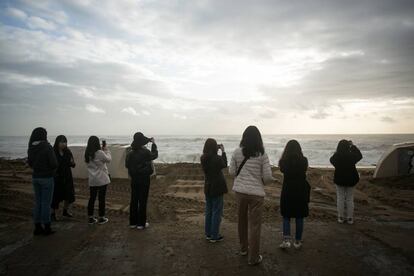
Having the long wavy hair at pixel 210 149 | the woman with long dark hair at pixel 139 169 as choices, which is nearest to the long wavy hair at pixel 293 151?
the long wavy hair at pixel 210 149

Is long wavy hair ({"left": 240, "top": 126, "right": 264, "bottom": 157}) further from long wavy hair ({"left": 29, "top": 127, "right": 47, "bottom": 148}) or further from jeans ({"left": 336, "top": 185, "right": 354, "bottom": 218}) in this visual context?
long wavy hair ({"left": 29, "top": 127, "right": 47, "bottom": 148})

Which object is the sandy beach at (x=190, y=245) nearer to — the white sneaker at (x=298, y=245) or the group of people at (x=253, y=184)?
the white sneaker at (x=298, y=245)

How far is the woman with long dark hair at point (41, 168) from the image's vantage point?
5.11 m

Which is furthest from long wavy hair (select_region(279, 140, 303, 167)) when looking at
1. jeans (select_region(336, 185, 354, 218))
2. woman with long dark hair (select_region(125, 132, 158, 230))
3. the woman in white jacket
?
the woman in white jacket

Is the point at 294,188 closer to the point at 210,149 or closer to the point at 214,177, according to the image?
the point at 214,177

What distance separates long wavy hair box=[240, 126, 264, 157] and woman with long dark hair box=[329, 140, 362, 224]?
281 cm

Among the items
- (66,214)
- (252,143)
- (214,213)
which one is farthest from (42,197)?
(252,143)

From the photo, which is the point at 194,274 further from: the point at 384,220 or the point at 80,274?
the point at 384,220

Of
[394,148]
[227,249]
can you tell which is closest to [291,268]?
[227,249]

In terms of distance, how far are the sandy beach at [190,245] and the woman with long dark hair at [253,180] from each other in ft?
1.38

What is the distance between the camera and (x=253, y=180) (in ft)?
13.4

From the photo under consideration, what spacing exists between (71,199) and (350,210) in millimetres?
5922

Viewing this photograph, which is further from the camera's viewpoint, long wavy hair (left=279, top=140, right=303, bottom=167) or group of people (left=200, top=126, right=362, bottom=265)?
long wavy hair (left=279, top=140, right=303, bottom=167)

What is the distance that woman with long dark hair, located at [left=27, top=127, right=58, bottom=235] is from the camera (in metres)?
5.11
